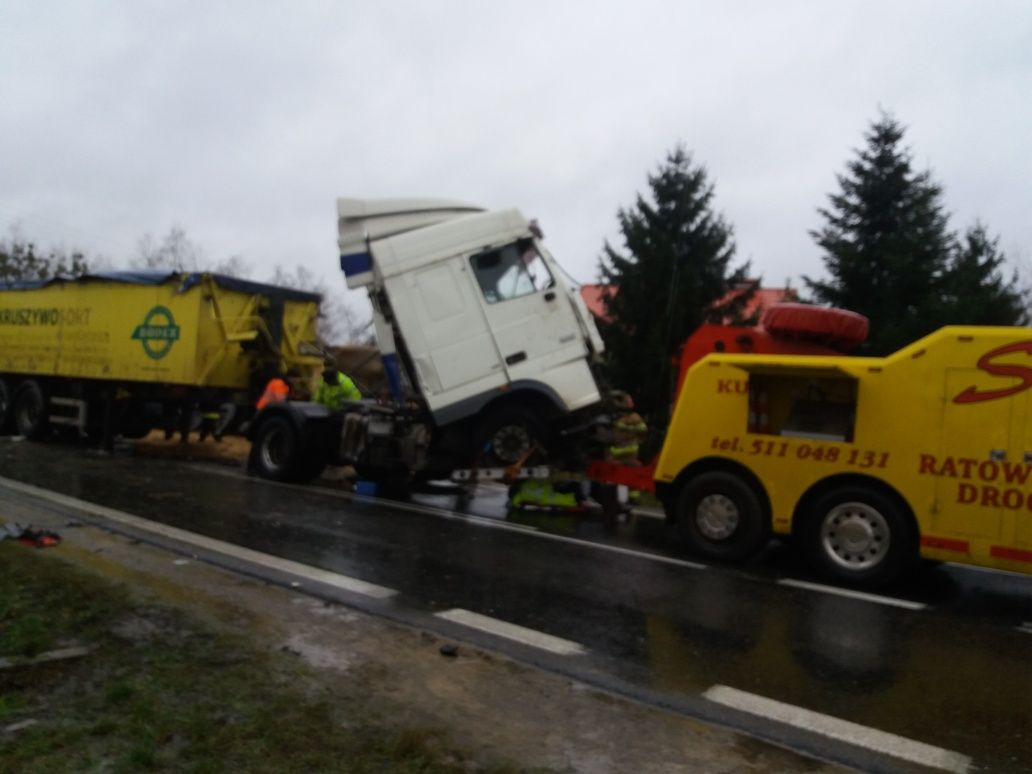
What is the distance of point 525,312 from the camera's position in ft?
31.5

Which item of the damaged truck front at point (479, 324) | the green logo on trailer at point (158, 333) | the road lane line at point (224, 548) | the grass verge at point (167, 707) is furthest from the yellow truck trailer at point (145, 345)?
the grass verge at point (167, 707)

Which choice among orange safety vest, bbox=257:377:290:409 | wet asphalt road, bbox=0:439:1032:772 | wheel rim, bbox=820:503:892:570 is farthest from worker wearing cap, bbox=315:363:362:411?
wheel rim, bbox=820:503:892:570

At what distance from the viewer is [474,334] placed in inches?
376

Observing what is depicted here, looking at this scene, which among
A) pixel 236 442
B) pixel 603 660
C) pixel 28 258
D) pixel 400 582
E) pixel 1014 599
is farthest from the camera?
pixel 28 258

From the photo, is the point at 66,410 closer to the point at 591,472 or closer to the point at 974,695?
the point at 591,472

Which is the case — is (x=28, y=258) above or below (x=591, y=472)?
above

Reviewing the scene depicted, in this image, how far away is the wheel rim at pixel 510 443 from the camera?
9.66m

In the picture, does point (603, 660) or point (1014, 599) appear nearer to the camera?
point (603, 660)

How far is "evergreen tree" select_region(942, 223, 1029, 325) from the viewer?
1444cm

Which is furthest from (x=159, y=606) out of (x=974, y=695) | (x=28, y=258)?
(x=28, y=258)

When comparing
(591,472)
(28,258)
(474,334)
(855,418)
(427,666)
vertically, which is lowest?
(427,666)

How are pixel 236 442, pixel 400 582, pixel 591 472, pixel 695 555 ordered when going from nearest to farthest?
pixel 400 582 → pixel 695 555 → pixel 591 472 → pixel 236 442

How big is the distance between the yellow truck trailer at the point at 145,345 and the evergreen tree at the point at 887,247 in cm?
1009

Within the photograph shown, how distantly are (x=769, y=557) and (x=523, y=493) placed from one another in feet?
10.5
